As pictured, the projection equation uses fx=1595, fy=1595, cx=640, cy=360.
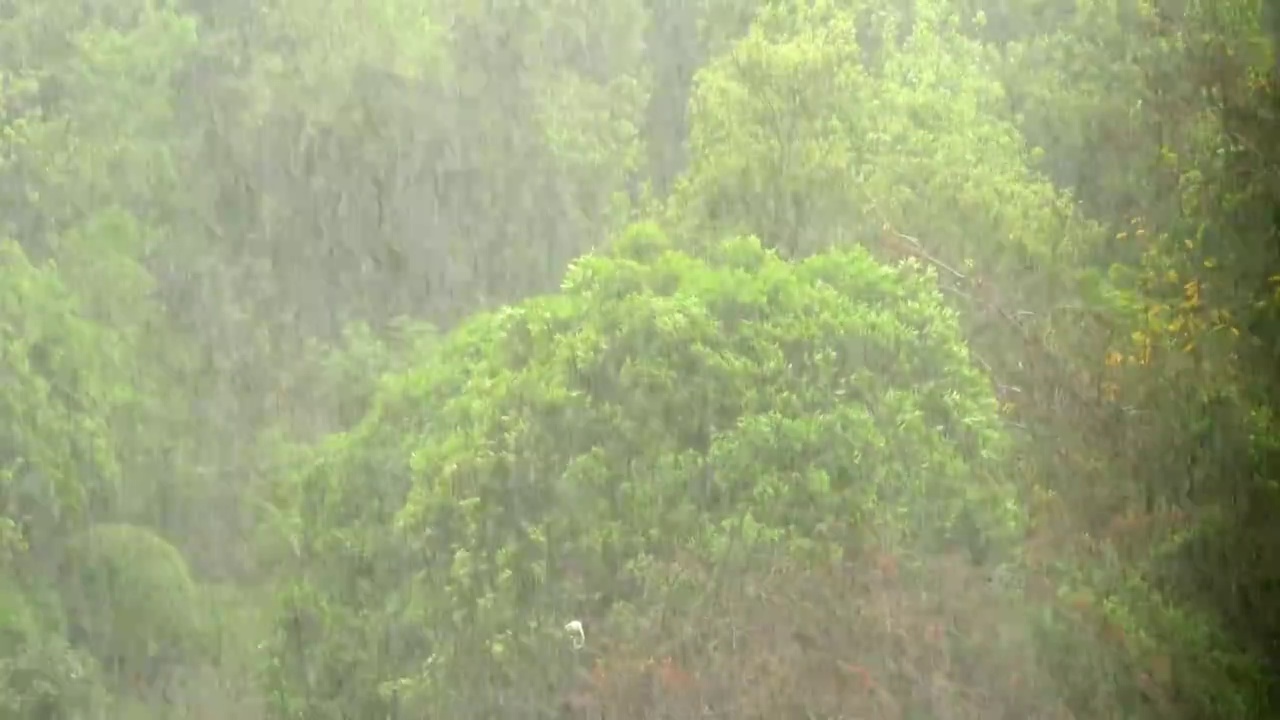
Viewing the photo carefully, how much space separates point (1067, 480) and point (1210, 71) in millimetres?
622

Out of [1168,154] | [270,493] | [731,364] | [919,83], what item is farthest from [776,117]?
[270,493]

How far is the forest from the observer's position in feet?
7.25

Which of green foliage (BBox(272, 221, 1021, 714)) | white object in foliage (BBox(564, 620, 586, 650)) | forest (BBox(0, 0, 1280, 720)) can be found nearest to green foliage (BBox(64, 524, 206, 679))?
forest (BBox(0, 0, 1280, 720))

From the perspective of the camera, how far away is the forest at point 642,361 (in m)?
2.21

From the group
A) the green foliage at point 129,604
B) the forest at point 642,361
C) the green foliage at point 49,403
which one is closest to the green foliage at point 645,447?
the forest at point 642,361

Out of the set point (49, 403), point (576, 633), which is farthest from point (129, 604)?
point (576, 633)

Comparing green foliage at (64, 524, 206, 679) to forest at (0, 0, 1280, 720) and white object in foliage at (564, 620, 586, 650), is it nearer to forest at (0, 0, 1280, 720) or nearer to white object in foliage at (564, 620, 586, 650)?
forest at (0, 0, 1280, 720)

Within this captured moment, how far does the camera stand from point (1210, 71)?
2.28m

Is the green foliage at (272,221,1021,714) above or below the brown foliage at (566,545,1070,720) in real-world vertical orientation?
above

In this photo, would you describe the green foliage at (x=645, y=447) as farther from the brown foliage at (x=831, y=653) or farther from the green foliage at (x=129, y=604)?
the green foliage at (x=129, y=604)

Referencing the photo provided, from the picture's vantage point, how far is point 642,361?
2258 mm

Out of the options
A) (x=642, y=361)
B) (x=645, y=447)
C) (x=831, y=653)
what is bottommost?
(x=831, y=653)

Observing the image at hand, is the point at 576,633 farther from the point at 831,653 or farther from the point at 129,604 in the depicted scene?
the point at 129,604

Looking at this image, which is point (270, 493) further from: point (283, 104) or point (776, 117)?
point (776, 117)
